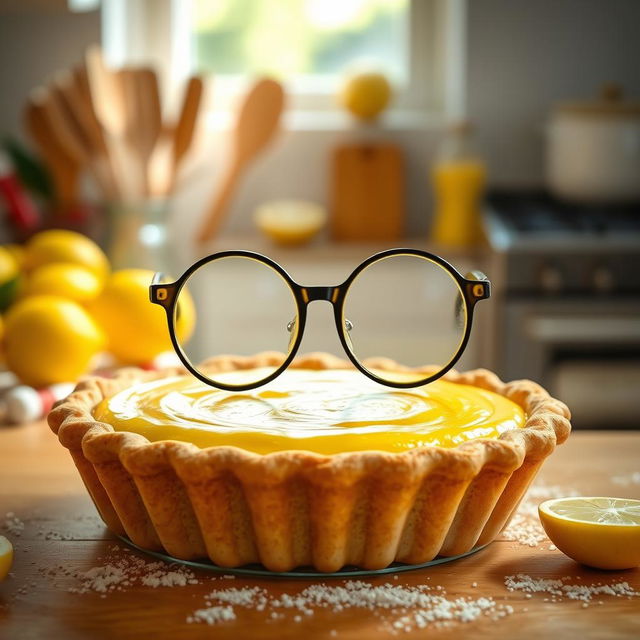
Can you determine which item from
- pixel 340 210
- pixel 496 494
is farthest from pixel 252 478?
pixel 340 210

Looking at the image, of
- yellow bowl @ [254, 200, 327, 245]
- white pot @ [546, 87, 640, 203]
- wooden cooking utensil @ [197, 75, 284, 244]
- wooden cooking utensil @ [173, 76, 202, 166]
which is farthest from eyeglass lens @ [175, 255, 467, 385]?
white pot @ [546, 87, 640, 203]

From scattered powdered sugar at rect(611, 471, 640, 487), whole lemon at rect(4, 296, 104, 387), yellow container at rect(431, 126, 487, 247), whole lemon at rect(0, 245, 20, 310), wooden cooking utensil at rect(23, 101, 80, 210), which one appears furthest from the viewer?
yellow container at rect(431, 126, 487, 247)

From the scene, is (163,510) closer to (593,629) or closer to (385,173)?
(593,629)

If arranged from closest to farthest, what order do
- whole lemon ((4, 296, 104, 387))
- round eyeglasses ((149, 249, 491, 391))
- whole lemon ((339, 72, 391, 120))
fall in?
whole lemon ((4, 296, 104, 387)) → round eyeglasses ((149, 249, 491, 391)) → whole lemon ((339, 72, 391, 120))

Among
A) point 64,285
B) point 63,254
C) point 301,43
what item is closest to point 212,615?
point 64,285

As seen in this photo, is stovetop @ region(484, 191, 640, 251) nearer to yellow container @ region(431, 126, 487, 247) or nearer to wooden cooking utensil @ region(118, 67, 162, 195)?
yellow container @ region(431, 126, 487, 247)

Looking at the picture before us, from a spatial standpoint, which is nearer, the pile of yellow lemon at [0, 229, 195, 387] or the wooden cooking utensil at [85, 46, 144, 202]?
the pile of yellow lemon at [0, 229, 195, 387]

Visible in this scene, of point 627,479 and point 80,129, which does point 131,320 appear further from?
point 80,129
